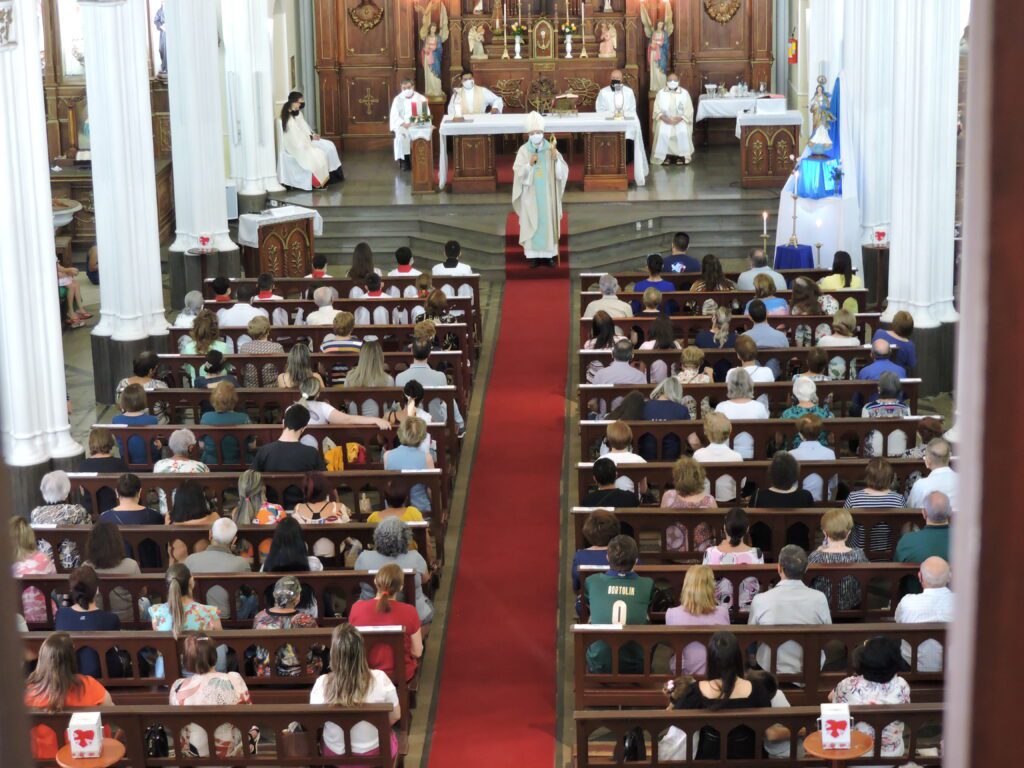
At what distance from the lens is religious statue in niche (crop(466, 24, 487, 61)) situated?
25219 millimetres

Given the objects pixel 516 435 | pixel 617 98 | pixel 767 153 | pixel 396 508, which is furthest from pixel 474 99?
pixel 396 508

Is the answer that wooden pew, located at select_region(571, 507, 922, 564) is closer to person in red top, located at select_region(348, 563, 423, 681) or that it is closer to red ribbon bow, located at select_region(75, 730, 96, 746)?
person in red top, located at select_region(348, 563, 423, 681)

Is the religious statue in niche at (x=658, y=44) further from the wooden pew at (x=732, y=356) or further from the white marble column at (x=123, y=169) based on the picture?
the wooden pew at (x=732, y=356)

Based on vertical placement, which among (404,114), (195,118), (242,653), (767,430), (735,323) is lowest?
(242,653)

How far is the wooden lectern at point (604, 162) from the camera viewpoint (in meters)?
21.9

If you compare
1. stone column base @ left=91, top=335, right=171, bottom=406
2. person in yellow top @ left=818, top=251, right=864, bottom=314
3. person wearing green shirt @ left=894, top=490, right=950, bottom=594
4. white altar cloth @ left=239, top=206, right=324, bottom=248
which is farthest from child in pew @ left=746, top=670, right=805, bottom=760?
white altar cloth @ left=239, top=206, right=324, bottom=248

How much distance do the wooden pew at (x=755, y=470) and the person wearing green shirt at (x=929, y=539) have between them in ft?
4.48

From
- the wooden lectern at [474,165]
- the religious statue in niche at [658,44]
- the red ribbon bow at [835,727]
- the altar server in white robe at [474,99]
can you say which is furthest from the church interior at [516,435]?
the religious statue in niche at [658,44]

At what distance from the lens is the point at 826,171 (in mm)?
16719

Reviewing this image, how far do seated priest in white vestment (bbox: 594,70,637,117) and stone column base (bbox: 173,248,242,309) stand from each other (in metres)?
7.15

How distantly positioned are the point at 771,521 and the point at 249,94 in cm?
1406

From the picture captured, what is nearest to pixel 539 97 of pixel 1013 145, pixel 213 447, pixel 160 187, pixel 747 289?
pixel 160 187

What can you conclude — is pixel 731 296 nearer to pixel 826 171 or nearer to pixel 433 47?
pixel 826 171

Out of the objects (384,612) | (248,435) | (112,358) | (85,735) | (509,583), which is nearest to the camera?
(85,735)
